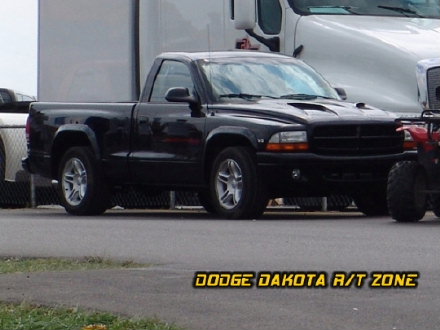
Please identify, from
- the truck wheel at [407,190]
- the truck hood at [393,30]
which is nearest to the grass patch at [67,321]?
the truck wheel at [407,190]

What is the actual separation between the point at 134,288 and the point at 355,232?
15.7ft

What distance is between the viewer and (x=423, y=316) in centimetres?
855

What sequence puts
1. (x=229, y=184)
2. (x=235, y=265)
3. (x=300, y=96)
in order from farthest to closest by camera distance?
1. (x=300, y=96)
2. (x=229, y=184)
3. (x=235, y=265)

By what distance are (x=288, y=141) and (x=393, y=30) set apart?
3.43 meters

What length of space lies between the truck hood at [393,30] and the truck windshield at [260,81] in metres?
1.17

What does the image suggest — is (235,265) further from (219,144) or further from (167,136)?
(167,136)

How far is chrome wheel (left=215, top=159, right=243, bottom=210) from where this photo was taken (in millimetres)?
16188

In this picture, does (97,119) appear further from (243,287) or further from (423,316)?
(423,316)

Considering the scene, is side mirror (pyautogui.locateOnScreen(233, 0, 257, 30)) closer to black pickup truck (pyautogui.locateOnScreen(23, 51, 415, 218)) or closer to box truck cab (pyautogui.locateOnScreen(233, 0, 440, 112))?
box truck cab (pyautogui.locateOnScreen(233, 0, 440, 112))

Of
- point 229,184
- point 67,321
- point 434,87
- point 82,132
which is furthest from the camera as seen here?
point 82,132

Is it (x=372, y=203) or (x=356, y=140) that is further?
(x=372, y=203)

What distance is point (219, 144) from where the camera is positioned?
653 inches

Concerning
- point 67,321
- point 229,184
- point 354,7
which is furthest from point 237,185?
point 67,321

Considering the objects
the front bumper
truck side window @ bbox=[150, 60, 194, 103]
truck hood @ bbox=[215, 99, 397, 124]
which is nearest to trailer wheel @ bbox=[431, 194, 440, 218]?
the front bumper
